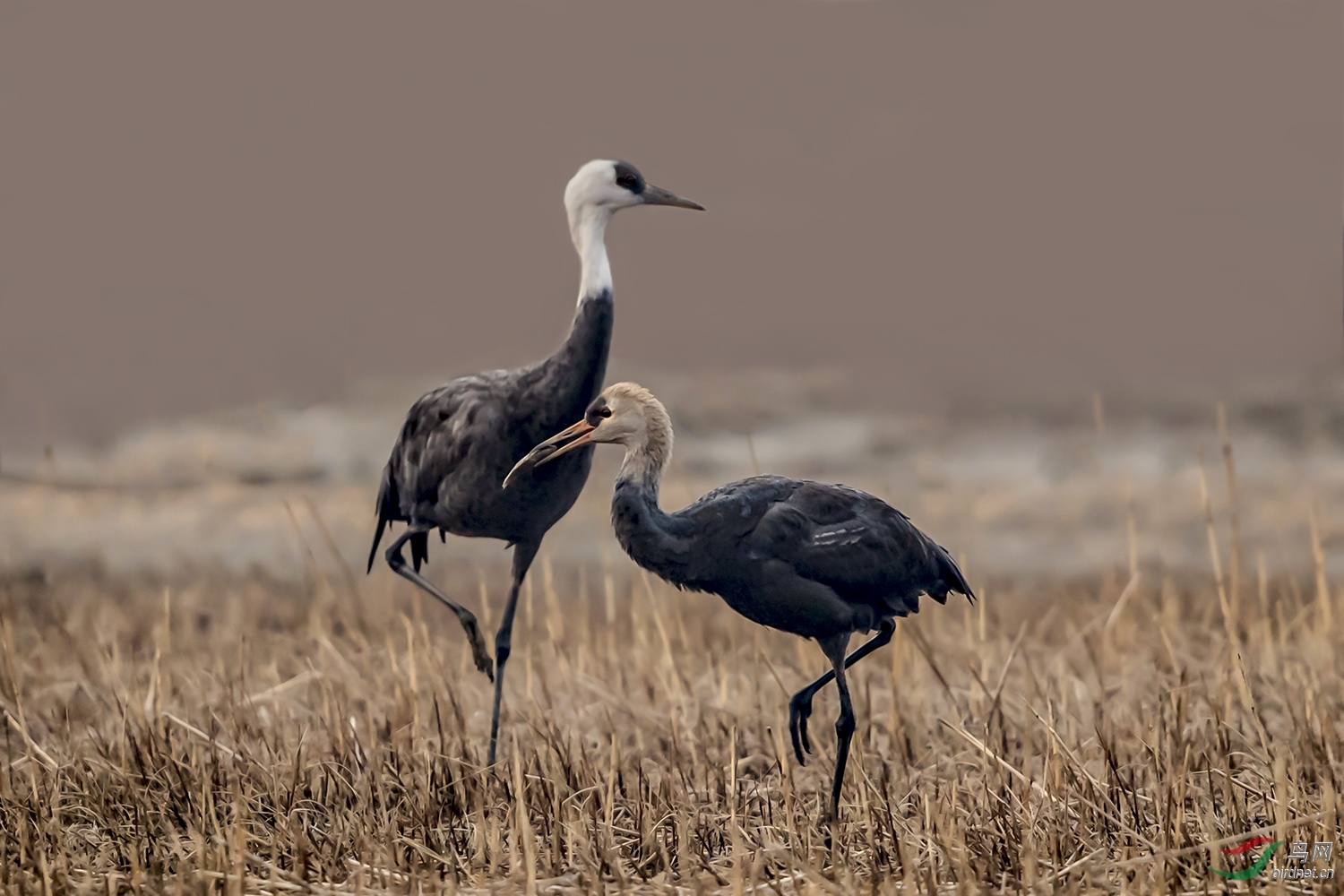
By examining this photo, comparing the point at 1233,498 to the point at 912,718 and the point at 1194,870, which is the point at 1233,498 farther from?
the point at 1194,870

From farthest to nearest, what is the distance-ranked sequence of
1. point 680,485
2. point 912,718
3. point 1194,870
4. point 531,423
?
1. point 680,485
2. point 912,718
3. point 531,423
4. point 1194,870

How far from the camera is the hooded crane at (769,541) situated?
12.8 feet

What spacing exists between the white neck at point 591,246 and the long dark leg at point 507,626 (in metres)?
1.13

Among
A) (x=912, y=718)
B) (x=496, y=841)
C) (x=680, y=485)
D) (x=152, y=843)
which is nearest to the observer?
(x=496, y=841)

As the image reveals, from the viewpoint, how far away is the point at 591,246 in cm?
459

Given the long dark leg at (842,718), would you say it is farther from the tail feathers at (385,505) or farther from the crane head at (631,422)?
the tail feathers at (385,505)

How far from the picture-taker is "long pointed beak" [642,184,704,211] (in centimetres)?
468

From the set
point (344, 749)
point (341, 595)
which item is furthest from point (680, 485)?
point (341, 595)

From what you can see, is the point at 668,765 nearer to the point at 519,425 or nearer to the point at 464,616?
the point at 464,616

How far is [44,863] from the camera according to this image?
3592 millimetres

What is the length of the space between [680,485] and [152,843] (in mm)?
3194

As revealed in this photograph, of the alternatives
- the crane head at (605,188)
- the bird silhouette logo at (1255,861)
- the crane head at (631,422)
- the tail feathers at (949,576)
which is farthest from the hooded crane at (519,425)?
the bird silhouette logo at (1255,861)

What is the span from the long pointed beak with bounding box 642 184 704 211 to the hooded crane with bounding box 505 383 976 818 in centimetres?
97

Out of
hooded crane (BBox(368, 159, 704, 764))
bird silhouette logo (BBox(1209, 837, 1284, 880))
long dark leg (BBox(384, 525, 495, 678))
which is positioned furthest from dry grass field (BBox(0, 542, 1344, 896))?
hooded crane (BBox(368, 159, 704, 764))
